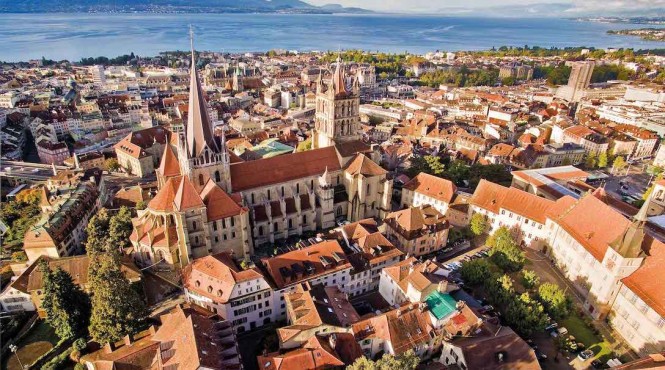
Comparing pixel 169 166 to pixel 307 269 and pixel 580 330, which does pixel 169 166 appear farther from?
pixel 580 330

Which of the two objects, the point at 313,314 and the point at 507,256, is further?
the point at 507,256

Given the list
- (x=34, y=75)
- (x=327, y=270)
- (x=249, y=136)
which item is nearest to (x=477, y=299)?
(x=327, y=270)

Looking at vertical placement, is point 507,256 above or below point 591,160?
above

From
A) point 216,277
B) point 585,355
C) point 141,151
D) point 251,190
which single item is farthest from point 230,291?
point 141,151

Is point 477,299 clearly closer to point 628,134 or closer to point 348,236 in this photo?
point 348,236

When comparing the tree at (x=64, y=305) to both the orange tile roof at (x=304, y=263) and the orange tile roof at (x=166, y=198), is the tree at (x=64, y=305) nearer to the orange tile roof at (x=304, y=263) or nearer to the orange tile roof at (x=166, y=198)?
the orange tile roof at (x=166, y=198)

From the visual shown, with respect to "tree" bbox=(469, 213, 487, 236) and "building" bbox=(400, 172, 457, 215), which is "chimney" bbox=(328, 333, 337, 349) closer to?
"tree" bbox=(469, 213, 487, 236)
